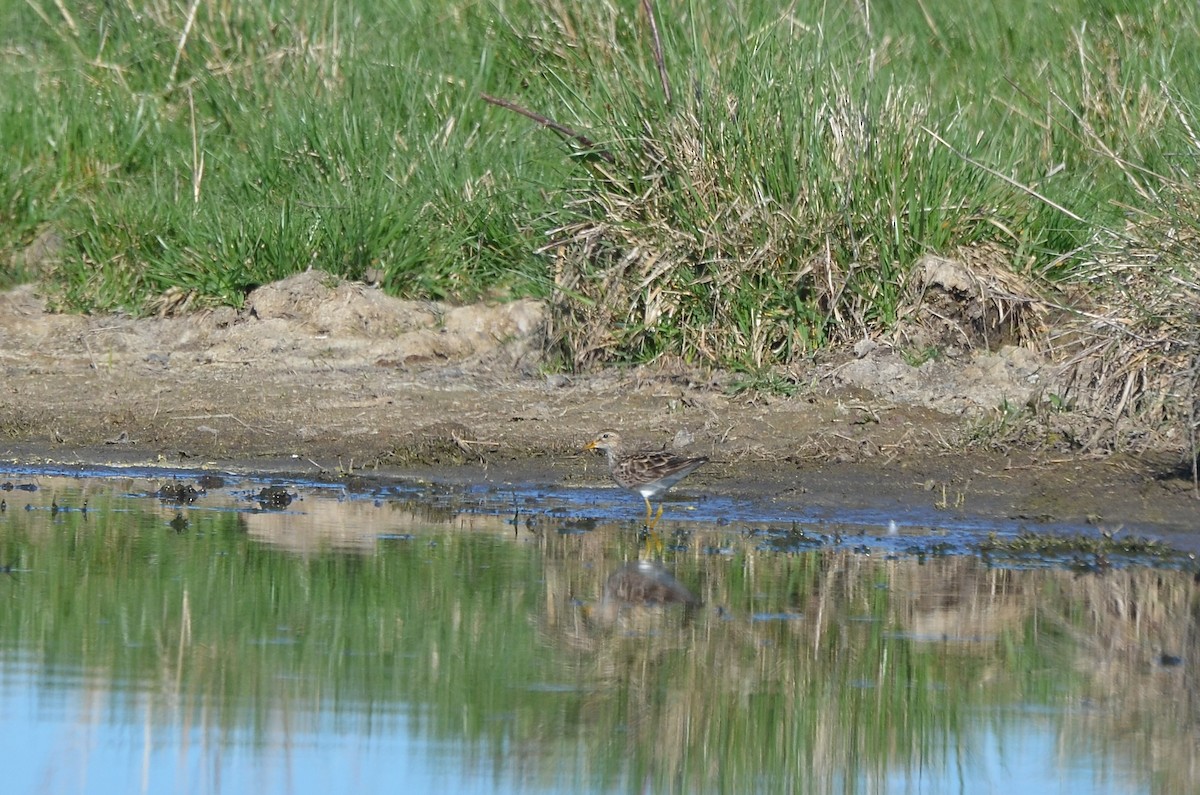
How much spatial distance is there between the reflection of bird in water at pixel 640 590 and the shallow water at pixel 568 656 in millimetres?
19

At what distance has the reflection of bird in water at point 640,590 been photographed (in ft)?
20.9

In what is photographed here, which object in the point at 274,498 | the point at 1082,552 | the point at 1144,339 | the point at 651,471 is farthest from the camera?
the point at 274,498

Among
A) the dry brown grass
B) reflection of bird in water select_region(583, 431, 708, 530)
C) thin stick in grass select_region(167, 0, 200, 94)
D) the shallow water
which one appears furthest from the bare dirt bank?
thin stick in grass select_region(167, 0, 200, 94)

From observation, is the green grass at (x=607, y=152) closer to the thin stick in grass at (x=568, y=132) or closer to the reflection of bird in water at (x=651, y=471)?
the thin stick in grass at (x=568, y=132)

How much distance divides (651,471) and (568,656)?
2127 millimetres

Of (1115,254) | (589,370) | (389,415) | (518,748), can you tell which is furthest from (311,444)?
(518,748)

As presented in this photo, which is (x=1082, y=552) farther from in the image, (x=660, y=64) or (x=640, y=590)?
(x=660, y=64)

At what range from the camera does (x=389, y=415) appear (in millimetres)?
9570

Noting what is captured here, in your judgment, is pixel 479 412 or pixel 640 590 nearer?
pixel 640 590

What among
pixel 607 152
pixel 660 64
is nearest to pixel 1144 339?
pixel 660 64

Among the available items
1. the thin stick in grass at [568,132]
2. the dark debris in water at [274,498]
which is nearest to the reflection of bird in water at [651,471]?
the dark debris in water at [274,498]

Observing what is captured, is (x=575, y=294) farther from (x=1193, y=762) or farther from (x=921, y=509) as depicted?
(x=1193, y=762)

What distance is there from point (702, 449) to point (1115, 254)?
213cm

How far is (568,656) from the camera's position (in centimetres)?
575
